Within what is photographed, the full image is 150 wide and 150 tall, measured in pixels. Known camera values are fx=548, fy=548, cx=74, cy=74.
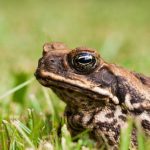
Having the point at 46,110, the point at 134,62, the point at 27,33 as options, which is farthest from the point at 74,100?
the point at 27,33

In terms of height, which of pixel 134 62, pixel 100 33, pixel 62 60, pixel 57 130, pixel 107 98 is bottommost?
pixel 100 33

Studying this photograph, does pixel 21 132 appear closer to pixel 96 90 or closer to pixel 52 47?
pixel 96 90

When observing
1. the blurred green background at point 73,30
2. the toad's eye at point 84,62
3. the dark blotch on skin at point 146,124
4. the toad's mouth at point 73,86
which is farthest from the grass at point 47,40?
the toad's eye at point 84,62

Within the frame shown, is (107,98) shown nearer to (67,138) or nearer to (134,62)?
(67,138)

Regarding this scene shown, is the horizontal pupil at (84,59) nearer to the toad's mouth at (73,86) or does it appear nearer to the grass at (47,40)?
the toad's mouth at (73,86)

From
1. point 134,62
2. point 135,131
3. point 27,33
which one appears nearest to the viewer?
point 135,131

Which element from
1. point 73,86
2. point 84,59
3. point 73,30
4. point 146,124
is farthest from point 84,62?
point 73,30
